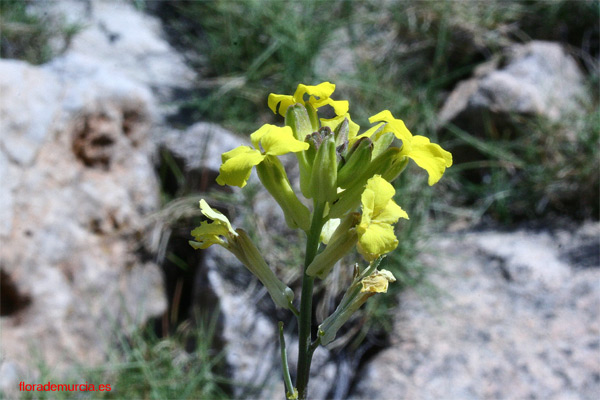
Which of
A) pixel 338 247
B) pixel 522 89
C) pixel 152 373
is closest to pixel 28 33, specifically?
pixel 152 373

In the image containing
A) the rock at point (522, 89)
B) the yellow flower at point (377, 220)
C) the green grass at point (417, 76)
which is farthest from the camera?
the rock at point (522, 89)

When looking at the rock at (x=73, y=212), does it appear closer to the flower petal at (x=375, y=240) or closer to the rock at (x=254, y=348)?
the rock at (x=254, y=348)

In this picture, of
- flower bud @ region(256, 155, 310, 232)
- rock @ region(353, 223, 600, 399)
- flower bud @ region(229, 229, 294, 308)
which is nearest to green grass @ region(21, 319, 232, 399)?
rock @ region(353, 223, 600, 399)

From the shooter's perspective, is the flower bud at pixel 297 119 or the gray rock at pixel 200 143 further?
the gray rock at pixel 200 143

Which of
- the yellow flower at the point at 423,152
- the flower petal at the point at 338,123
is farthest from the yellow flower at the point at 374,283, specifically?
the flower petal at the point at 338,123

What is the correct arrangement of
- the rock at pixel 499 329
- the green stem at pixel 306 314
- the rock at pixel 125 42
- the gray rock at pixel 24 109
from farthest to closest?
the rock at pixel 125 42 < the gray rock at pixel 24 109 < the rock at pixel 499 329 < the green stem at pixel 306 314

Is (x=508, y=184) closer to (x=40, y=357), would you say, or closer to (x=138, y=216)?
(x=138, y=216)

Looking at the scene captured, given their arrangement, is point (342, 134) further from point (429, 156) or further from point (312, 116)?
point (429, 156)

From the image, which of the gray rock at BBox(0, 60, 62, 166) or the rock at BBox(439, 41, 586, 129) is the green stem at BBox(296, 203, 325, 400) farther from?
the rock at BBox(439, 41, 586, 129)
